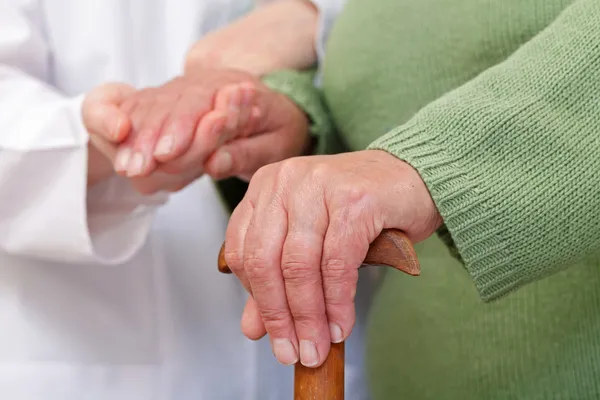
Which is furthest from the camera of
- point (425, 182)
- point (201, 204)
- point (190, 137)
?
point (201, 204)

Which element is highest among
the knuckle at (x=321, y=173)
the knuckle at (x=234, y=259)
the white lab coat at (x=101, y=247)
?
the knuckle at (x=321, y=173)

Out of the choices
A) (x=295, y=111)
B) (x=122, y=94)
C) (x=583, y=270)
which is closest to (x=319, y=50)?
(x=295, y=111)

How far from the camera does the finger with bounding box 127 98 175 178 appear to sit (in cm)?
42

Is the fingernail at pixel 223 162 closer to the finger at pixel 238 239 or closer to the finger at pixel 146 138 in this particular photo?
the finger at pixel 146 138

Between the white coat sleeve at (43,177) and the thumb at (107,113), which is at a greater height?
the thumb at (107,113)

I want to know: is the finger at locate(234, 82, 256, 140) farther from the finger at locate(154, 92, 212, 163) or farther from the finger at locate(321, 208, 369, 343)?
the finger at locate(321, 208, 369, 343)

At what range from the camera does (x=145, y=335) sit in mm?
587

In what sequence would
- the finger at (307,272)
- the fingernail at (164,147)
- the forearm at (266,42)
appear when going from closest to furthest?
the finger at (307,272) → the fingernail at (164,147) → the forearm at (266,42)

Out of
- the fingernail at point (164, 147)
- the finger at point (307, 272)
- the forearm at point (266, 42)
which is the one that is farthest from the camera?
the forearm at point (266, 42)

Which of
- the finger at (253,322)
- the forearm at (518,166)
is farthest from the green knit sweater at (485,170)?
the finger at (253,322)

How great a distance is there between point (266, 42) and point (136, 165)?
0.25 meters

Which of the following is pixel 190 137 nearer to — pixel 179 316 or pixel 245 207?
pixel 245 207

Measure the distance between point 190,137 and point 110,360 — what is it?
239 mm

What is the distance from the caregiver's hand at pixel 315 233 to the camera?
293mm
